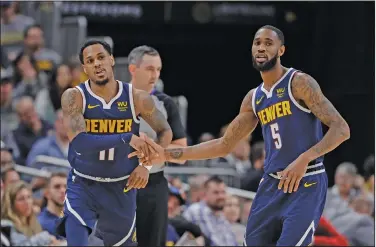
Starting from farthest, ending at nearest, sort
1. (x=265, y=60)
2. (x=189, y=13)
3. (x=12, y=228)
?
(x=189, y=13), (x=12, y=228), (x=265, y=60)

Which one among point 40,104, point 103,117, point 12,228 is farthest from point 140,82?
point 40,104

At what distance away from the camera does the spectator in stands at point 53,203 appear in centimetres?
1145

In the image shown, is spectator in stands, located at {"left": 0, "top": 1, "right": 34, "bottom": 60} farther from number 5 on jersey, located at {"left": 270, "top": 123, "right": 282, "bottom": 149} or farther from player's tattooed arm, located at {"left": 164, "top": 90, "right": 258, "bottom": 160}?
number 5 on jersey, located at {"left": 270, "top": 123, "right": 282, "bottom": 149}

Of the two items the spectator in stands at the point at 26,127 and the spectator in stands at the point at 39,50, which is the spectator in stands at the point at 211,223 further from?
the spectator in stands at the point at 39,50

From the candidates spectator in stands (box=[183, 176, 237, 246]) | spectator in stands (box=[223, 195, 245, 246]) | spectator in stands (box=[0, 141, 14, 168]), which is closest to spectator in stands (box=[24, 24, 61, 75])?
spectator in stands (box=[0, 141, 14, 168])

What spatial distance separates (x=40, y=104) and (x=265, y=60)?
7950 mm

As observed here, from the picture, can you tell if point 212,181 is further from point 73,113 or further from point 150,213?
point 73,113

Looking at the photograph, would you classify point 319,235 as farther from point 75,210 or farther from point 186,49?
point 186,49

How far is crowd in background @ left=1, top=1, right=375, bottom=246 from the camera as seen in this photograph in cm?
1177

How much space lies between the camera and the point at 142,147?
28.9ft

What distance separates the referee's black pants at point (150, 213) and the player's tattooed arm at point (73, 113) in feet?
3.81

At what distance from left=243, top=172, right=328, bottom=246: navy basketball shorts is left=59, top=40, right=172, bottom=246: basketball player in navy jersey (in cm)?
108

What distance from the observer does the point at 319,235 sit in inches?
511

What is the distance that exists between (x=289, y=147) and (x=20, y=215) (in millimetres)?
4435
